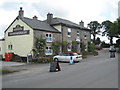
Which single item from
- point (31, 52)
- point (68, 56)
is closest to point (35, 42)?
point (31, 52)

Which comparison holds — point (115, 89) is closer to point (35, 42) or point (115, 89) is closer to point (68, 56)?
point (68, 56)

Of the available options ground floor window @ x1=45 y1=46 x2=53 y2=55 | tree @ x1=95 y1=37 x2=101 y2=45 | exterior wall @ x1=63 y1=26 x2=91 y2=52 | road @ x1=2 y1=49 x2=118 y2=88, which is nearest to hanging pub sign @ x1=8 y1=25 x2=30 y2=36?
ground floor window @ x1=45 y1=46 x2=53 y2=55

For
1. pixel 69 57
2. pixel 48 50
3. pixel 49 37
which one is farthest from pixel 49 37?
A: pixel 69 57

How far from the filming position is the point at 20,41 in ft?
107

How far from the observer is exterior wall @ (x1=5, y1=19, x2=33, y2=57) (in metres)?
30.7

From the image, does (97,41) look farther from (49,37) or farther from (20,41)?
(20,41)

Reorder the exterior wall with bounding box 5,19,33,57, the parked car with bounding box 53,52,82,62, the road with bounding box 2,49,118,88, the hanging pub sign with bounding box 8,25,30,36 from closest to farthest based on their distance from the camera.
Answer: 1. the road with bounding box 2,49,118,88
2. the parked car with bounding box 53,52,82,62
3. the exterior wall with bounding box 5,19,33,57
4. the hanging pub sign with bounding box 8,25,30,36

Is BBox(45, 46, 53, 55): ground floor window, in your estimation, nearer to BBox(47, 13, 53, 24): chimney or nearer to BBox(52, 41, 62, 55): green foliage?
BBox(52, 41, 62, 55): green foliage

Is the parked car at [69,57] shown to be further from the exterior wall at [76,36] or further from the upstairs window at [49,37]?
the exterior wall at [76,36]

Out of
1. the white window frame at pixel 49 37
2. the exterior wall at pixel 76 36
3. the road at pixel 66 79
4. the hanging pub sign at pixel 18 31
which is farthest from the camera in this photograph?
the exterior wall at pixel 76 36

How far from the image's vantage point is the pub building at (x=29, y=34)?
3092 cm

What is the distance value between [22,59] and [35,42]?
3907 mm

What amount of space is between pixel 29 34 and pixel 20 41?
2858 millimetres

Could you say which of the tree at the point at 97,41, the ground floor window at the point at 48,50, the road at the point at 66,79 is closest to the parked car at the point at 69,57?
the ground floor window at the point at 48,50
